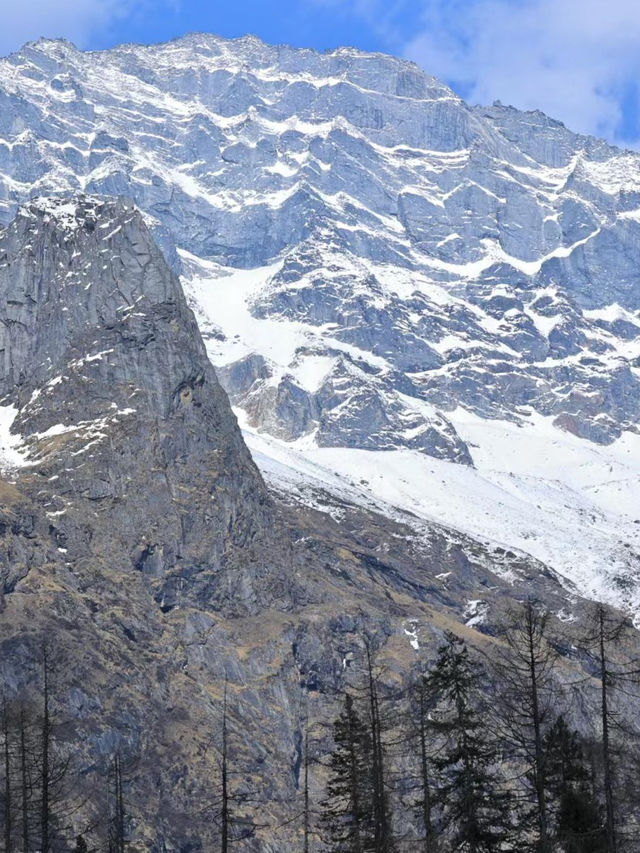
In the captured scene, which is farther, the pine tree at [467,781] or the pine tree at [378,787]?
the pine tree at [378,787]

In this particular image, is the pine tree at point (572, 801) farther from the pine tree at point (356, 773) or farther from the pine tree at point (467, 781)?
the pine tree at point (356, 773)

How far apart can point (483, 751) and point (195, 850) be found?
110300mm

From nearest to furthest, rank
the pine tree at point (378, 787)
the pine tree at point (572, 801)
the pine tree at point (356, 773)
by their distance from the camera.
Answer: the pine tree at point (572, 801)
the pine tree at point (378, 787)
the pine tree at point (356, 773)

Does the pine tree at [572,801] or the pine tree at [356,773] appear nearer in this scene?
the pine tree at [572,801]

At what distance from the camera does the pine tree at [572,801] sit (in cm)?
6750

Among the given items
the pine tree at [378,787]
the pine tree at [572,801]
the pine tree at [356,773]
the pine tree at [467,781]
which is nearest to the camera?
the pine tree at [467,781]

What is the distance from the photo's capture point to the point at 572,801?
6956cm

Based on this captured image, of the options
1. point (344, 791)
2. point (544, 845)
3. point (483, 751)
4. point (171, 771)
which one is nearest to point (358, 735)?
point (344, 791)

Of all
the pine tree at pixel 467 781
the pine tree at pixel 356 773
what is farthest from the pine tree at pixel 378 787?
the pine tree at pixel 467 781

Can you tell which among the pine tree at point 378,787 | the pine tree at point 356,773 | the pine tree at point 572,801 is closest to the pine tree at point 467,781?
the pine tree at point 572,801

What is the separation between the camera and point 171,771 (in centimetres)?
18400

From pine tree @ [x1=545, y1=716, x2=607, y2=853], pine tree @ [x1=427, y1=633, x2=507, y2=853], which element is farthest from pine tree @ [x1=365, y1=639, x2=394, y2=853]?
pine tree @ [x1=545, y1=716, x2=607, y2=853]

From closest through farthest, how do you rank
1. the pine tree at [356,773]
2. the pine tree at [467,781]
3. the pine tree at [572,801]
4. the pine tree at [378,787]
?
the pine tree at [467,781] < the pine tree at [572,801] < the pine tree at [378,787] < the pine tree at [356,773]

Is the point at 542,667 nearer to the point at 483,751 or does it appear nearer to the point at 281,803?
the point at 483,751
